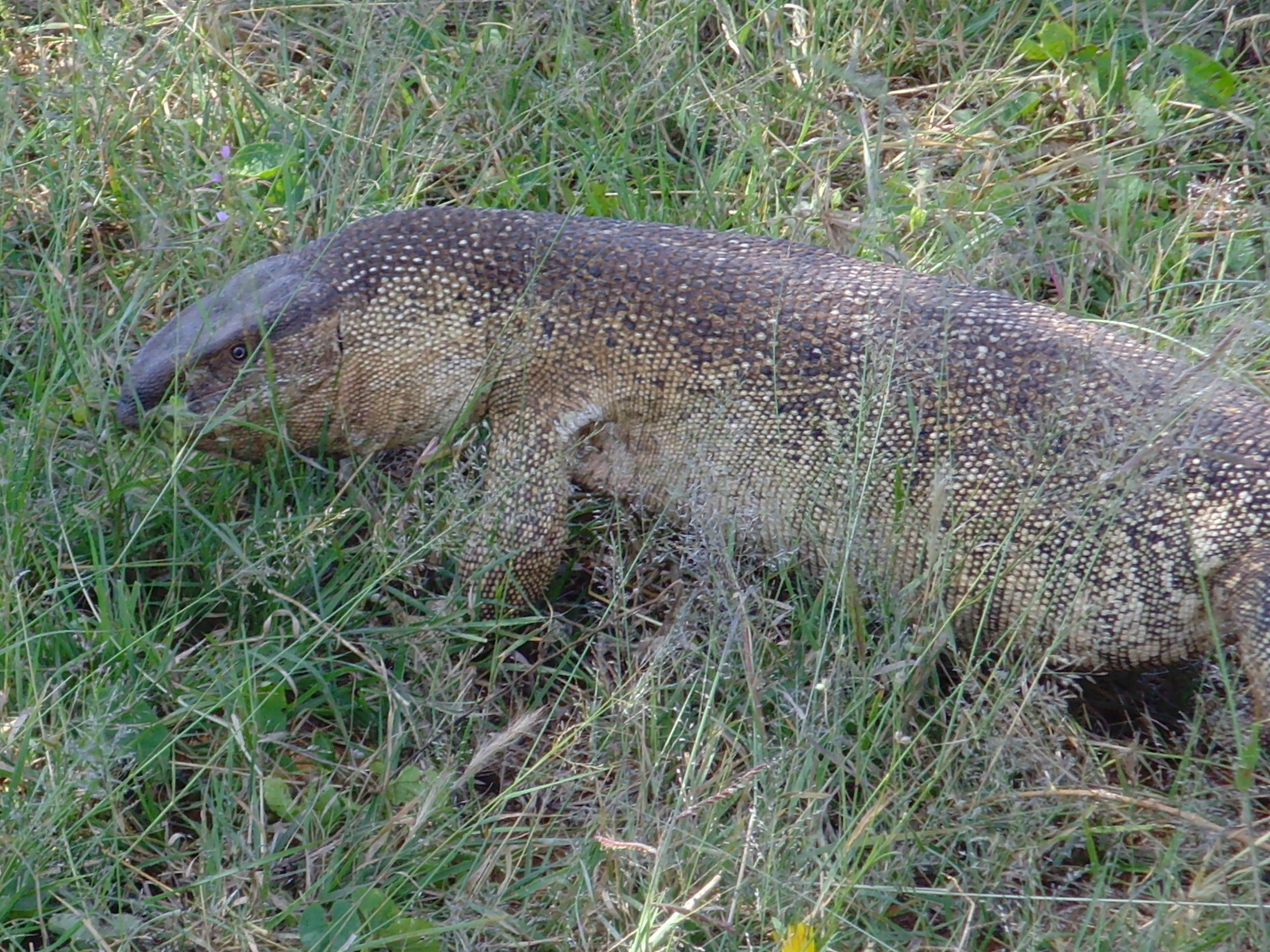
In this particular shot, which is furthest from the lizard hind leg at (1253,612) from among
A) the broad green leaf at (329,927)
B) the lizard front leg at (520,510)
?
the broad green leaf at (329,927)

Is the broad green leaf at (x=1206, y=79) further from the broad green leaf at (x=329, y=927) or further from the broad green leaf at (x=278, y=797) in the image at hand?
the broad green leaf at (x=329, y=927)

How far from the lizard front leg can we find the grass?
10 centimetres

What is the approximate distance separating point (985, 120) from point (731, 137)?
89 cm

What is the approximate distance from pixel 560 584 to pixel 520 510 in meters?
0.32

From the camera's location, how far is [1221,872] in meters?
2.50

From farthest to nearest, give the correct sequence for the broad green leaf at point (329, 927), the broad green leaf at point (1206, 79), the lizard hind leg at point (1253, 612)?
1. the broad green leaf at point (1206, 79)
2. the lizard hind leg at point (1253, 612)
3. the broad green leaf at point (329, 927)

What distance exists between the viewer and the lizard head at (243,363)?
3.52 metres

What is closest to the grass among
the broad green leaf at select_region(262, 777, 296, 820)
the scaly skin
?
the broad green leaf at select_region(262, 777, 296, 820)

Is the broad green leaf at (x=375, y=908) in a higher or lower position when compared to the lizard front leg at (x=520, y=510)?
lower

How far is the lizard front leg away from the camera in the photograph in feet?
11.8

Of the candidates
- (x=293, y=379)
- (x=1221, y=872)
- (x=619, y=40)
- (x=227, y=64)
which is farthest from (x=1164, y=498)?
(x=227, y=64)

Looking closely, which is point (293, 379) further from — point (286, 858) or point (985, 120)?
point (985, 120)

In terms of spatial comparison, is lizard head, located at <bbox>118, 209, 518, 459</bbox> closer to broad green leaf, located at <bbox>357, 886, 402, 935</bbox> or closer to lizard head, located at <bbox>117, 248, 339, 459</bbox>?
lizard head, located at <bbox>117, 248, 339, 459</bbox>

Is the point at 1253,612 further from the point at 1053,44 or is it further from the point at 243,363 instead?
the point at 1053,44
